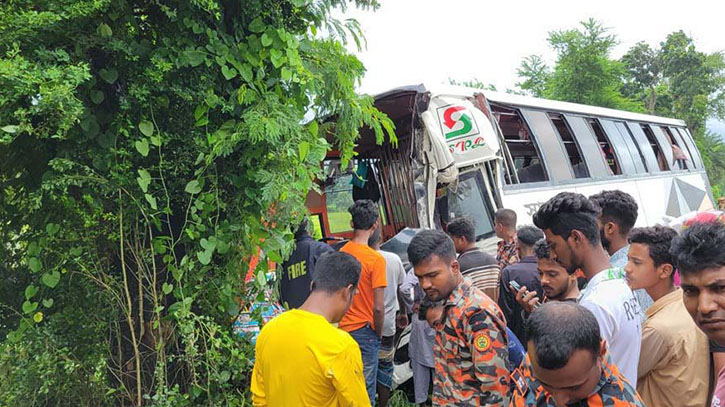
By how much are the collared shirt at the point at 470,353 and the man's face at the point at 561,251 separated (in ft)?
1.37

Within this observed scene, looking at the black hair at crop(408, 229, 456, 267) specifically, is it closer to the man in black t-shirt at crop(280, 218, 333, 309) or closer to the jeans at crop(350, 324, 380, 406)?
the jeans at crop(350, 324, 380, 406)

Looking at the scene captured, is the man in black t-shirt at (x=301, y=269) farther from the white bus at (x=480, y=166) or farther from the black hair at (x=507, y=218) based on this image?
the black hair at (x=507, y=218)

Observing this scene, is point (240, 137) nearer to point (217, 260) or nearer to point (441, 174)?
point (217, 260)

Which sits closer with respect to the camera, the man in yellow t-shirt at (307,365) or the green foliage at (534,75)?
the man in yellow t-shirt at (307,365)

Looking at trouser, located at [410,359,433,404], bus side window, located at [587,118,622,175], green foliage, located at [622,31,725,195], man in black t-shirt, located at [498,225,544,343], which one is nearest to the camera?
man in black t-shirt, located at [498,225,544,343]

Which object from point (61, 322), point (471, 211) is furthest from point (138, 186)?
point (471, 211)

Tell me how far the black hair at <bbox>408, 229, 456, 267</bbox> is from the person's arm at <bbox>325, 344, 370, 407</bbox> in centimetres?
66

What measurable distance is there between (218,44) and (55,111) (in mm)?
838

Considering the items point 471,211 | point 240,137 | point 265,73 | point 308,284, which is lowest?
point 308,284

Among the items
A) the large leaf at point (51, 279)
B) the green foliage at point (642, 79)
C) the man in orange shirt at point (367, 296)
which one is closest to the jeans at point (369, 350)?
the man in orange shirt at point (367, 296)

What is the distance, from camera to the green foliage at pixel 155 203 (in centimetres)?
245

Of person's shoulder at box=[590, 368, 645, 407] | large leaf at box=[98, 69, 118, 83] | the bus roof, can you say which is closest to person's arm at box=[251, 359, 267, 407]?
person's shoulder at box=[590, 368, 645, 407]

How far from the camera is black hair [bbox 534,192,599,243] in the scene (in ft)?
8.01

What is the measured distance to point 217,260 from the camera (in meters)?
2.78
